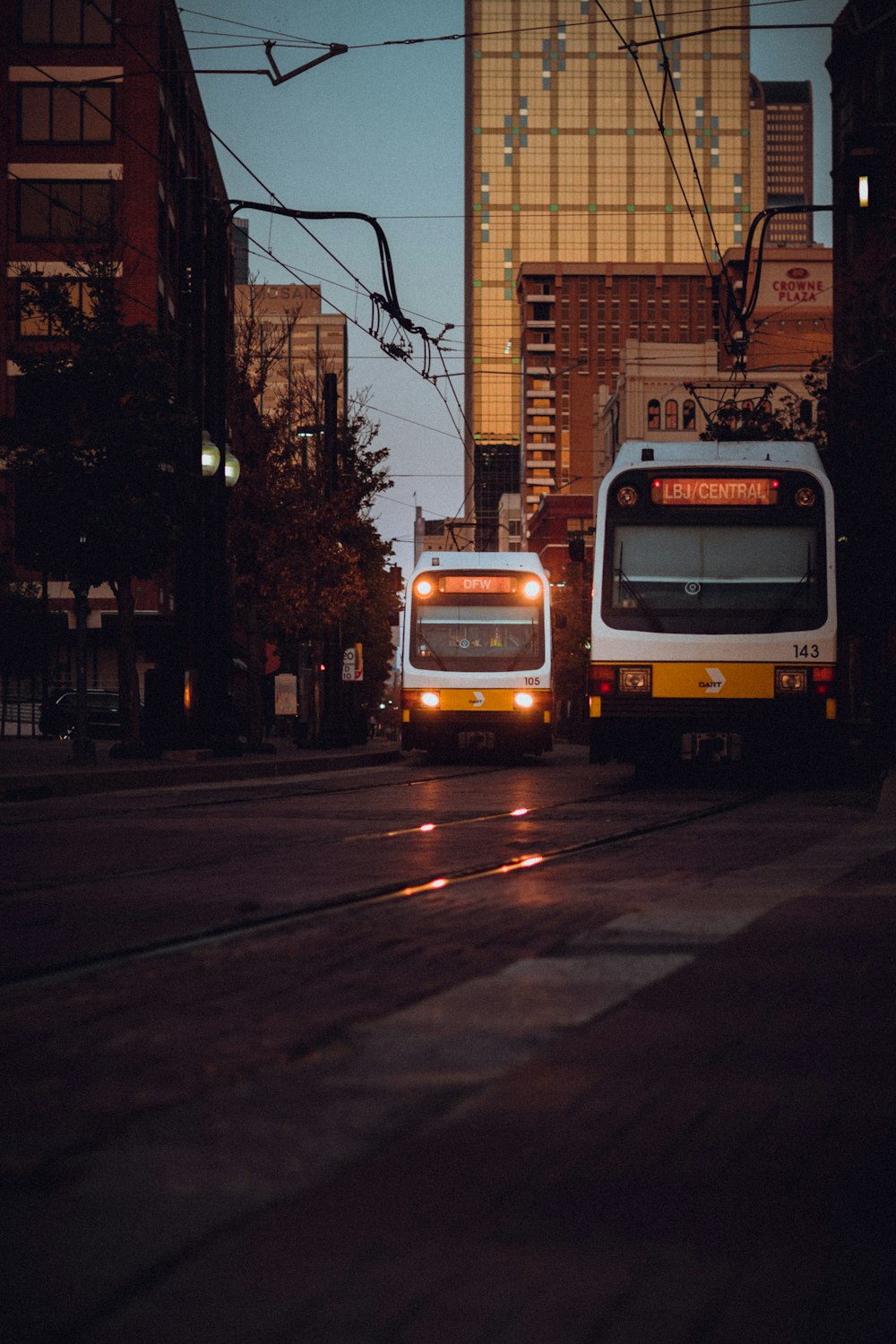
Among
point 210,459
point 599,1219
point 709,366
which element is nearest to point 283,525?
point 210,459

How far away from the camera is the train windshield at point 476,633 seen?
27.8 m

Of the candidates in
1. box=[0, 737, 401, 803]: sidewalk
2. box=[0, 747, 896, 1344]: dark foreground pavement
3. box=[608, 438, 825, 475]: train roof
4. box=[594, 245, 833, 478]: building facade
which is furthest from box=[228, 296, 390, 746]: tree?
box=[594, 245, 833, 478]: building facade

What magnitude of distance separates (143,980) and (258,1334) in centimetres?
339

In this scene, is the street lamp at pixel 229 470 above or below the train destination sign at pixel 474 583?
above

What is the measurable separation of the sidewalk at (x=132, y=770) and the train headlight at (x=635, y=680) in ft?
18.1

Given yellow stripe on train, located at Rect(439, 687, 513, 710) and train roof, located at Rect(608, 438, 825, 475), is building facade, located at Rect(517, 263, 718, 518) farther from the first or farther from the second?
train roof, located at Rect(608, 438, 825, 475)

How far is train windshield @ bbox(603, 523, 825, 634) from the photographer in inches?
725

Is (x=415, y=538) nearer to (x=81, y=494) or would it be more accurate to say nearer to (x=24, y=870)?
(x=81, y=494)

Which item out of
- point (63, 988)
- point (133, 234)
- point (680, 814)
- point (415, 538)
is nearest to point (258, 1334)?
point (63, 988)

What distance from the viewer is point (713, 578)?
61.2ft

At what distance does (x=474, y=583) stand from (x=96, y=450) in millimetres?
6764

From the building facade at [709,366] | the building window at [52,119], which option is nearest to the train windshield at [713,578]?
the building window at [52,119]

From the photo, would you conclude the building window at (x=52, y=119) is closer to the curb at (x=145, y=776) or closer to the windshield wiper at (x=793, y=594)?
the curb at (x=145, y=776)

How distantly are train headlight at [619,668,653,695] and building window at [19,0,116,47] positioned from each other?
1674 inches
